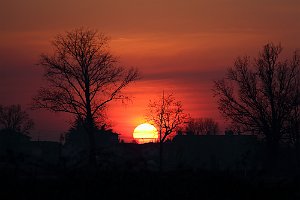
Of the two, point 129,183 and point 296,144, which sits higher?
point 296,144

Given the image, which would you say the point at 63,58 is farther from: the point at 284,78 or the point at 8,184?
the point at 8,184

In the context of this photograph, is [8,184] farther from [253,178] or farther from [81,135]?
[81,135]

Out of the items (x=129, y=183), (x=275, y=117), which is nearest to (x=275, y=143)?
(x=275, y=117)

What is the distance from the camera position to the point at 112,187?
923 inches

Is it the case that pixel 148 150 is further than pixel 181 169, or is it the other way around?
pixel 148 150

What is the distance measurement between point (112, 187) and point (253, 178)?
9.43 meters

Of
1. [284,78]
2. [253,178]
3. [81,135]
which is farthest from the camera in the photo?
[81,135]

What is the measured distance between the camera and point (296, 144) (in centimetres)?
5866

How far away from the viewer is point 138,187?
77.7ft

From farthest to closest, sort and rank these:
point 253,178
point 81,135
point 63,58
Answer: point 81,135, point 63,58, point 253,178

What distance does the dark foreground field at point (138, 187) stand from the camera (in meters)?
22.3

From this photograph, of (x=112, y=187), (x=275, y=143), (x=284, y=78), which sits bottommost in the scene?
(x=112, y=187)

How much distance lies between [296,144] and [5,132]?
58685mm

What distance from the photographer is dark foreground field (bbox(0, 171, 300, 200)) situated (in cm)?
2233
